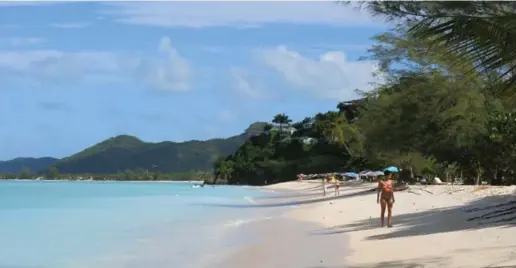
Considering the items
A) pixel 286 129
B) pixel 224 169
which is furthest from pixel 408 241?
pixel 224 169

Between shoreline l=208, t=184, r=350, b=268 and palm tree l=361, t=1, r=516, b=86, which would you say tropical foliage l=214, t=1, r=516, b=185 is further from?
shoreline l=208, t=184, r=350, b=268

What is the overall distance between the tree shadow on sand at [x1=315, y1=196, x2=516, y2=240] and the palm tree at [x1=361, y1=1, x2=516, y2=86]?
22.3 feet

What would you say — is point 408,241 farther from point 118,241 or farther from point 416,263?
point 118,241

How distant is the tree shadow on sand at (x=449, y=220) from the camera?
44.4 ft

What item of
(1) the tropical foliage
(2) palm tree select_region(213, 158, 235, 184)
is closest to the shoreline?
(1) the tropical foliage

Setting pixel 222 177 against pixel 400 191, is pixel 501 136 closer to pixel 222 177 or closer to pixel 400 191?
pixel 400 191

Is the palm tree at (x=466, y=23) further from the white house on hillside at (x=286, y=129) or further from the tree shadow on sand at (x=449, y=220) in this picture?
the white house on hillside at (x=286, y=129)

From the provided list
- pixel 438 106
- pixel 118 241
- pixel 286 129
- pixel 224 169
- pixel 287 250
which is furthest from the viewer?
pixel 224 169

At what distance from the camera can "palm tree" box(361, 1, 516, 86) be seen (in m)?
6.36

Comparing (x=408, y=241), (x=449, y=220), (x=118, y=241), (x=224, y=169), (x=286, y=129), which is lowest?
(x=118, y=241)

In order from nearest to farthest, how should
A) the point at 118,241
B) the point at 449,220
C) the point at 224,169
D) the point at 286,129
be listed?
the point at 449,220
the point at 118,241
the point at 286,129
the point at 224,169

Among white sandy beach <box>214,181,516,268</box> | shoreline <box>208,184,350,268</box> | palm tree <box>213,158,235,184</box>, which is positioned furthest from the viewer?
palm tree <box>213,158,235,184</box>

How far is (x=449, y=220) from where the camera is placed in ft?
49.8

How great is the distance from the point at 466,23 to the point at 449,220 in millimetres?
9425
